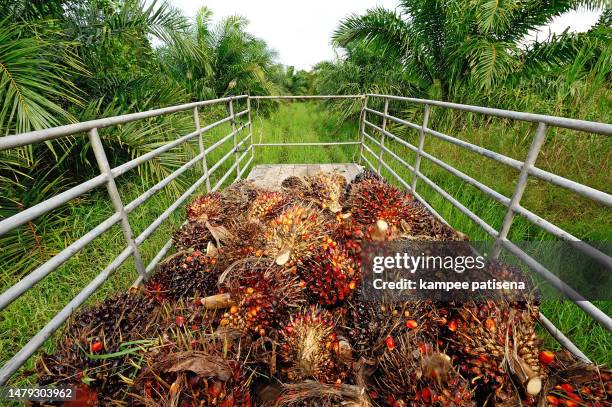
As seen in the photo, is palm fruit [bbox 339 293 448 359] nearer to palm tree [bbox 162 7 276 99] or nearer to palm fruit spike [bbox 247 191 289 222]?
palm fruit spike [bbox 247 191 289 222]

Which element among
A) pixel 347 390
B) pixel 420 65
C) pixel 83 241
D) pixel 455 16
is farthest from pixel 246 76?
pixel 347 390

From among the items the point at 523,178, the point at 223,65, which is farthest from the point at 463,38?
the point at 223,65

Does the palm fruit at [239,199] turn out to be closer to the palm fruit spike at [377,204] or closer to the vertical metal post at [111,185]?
the vertical metal post at [111,185]

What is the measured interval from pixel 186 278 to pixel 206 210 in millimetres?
651

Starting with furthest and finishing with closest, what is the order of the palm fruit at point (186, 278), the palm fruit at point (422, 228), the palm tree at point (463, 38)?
the palm tree at point (463, 38) → the palm fruit at point (422, 228) → the palm fruit at point (186, 278)

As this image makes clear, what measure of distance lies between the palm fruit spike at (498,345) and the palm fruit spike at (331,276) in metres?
0.42

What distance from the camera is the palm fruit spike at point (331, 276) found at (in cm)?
126

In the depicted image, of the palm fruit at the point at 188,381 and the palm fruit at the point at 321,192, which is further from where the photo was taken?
the palm fruit at the point at 321,192

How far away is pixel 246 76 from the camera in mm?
10531

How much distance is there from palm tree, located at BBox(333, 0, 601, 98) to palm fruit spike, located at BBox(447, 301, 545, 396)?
5.45 metres

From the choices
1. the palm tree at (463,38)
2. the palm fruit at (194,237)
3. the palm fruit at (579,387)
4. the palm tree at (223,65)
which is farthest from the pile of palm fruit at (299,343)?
the palm tree at (223,65)

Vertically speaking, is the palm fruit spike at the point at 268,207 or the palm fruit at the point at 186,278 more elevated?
the palm fruit spike at the point at 268,207

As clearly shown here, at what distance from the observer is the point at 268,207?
1.83 m

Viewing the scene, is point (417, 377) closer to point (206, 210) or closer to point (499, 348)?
point (499, 348)
